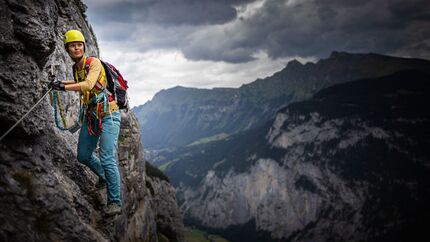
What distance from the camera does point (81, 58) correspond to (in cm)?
939

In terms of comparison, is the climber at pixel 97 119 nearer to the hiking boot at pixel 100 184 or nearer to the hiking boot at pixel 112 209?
the hiking boot at pixel 112 209

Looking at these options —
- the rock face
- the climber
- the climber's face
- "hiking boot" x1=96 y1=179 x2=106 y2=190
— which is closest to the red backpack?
the climber

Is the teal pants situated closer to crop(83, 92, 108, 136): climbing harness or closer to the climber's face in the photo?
crop(83, 92, 108, 136): climbing harness

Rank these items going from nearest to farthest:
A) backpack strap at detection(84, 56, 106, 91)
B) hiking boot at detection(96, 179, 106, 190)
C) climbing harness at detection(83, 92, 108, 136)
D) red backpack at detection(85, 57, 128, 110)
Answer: backpack strap at detection(84, 56, 106, 91)
climbing harness at detection(83, 92, 108, 136)
red backpack at detection(85, 57, 128, 110)
hiking boot at detection(96, 179, 106, 190)

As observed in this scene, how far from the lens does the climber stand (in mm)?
9227

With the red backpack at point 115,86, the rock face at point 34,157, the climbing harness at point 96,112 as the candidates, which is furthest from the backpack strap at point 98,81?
the rock face at point 34,157

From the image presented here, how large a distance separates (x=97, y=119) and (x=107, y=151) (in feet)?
2.99

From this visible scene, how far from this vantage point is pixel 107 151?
9.57m

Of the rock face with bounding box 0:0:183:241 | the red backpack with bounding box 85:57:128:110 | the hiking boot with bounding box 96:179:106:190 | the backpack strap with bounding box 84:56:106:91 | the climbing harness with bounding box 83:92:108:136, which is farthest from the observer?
the hiking boot with bounding box 96:179:106:190

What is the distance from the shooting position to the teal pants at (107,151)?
9.59 metres

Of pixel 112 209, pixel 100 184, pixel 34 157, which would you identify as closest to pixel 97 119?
pixel 34 157

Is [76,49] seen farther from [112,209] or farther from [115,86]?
[112,209]

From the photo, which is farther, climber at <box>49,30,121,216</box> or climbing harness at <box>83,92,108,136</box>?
climbing harness at <box>83,92,108,136</box>

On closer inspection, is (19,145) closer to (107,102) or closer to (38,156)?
(38,156)
